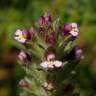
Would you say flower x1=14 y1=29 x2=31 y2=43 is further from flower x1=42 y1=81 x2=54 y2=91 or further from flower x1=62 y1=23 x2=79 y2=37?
flower x1=42 y1=81 x2=54 y2=91

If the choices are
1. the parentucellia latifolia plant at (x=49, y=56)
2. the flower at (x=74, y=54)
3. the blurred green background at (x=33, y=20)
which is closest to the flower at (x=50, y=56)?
the parentucellia latifolia plant at (x=49, y=56)

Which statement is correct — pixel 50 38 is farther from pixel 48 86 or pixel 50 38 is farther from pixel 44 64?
pixel 48 86

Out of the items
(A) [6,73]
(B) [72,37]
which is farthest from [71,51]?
(A) [6,73]

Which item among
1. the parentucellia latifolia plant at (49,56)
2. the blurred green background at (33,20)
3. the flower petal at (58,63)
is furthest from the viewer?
the blurred green background at (33,20)

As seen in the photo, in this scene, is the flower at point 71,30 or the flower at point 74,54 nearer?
the flower at point 71,30

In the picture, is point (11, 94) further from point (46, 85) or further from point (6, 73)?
point (46, 85)

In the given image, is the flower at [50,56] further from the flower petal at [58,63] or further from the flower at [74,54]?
the flower at [74,54]

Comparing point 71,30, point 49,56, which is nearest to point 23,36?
point 49,56
